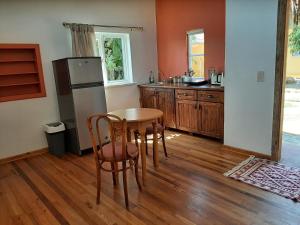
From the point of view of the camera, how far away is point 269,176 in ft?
8.73

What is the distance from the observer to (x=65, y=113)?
3.75m

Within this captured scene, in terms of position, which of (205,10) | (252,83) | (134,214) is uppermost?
(205,10)

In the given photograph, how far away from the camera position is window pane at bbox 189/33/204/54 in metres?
4.38

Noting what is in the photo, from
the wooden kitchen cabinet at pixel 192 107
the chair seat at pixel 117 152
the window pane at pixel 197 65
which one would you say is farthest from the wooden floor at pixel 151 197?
the window pane at pixel 197 65

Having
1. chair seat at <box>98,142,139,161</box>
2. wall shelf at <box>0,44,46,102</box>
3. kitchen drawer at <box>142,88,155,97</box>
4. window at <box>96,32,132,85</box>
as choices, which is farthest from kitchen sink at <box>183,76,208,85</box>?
wall shelf at <box>0,44,46,102</box>

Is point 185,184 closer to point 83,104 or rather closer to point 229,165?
point 229,165

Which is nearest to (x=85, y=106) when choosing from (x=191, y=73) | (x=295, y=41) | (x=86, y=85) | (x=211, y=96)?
(x=86, y=85)

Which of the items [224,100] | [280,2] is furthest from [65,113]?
[280,2]

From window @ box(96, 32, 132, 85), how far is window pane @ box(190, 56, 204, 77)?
4.23 ft

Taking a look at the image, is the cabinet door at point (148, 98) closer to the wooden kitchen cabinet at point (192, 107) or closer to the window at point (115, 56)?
the wooden kitchen cabinet at point (192, 107)

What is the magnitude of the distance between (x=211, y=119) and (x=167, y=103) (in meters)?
0.98

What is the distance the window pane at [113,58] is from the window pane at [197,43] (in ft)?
4.69

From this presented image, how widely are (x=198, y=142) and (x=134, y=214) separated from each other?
2.04m

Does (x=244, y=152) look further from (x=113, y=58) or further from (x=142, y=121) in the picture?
(x=113, y=58)
